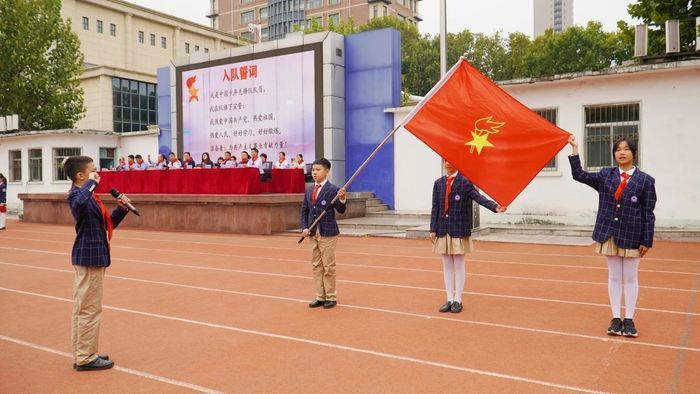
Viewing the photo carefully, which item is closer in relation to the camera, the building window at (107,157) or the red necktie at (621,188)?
the red necktie at (621,188)

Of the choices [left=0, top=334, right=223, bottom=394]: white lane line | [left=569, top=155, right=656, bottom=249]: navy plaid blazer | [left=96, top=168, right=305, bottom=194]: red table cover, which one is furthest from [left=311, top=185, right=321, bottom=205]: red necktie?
[left=96, top=168, right=305, bottom=194]: red table cover

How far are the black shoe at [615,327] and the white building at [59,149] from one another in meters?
26.2

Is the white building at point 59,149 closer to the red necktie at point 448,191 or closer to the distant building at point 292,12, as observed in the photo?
the red necktie at point 448,191

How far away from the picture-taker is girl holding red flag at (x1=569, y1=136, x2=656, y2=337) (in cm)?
558

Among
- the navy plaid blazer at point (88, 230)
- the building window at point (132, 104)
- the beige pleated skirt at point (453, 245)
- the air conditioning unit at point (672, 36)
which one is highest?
the building window at point (132, 104)

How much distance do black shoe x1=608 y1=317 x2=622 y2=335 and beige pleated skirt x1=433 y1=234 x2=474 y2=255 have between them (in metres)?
1.67

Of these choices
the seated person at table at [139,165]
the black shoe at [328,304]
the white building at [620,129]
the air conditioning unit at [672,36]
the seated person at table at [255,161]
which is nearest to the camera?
the black shoe at [328,304]

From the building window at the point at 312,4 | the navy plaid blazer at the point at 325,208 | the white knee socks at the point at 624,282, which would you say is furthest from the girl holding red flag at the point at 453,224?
the building window at the point at 312,4

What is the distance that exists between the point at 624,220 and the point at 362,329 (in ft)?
9.25

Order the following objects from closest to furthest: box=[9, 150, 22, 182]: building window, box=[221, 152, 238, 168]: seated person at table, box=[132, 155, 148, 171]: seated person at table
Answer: box=[221, 152, 238, 168]: seated person at table → box=[132, 155, 148, 171]: seated person at table → box=[9, 150, 22, 182]: building window

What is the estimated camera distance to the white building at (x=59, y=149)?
29.8 m

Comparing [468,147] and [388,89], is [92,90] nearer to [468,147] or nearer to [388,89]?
[388,89]

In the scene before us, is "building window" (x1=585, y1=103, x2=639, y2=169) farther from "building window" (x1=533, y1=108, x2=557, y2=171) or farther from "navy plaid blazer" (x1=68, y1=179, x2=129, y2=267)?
"navy plaid blazer" (x1=68, y1=179, x2=129, y2=267)

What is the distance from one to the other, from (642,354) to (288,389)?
10.2 feet
